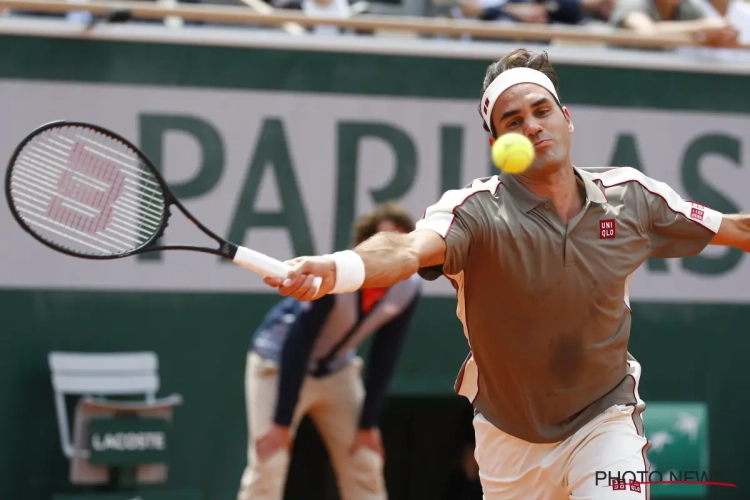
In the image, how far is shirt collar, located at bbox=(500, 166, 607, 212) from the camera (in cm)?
393

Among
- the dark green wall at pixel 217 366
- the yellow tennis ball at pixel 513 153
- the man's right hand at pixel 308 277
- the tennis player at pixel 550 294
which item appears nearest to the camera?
the man's right hand at pixel 308 277

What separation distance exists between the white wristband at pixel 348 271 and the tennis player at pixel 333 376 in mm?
2600

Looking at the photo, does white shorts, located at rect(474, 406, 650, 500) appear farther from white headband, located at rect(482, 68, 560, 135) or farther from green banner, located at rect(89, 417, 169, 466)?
green banner, located at rect(89, 417, 169, 466)

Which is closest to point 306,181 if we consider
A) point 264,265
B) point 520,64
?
point 520,64

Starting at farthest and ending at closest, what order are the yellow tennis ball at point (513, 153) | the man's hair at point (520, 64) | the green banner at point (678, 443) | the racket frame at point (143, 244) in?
the green banner at point (678, 443) → the man's hair at point (520, 64) → the racket frame at point (143, 244) → the yellow tennis ball at point (513, 153)

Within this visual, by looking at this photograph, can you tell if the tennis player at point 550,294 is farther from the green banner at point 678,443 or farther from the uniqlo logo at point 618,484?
the green banner at point 678,443

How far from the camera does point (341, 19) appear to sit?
7117 mm

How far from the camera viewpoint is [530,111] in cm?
392

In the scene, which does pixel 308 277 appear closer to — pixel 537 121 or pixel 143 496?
pixel 537 121

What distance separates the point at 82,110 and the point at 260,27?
1214 millimetres

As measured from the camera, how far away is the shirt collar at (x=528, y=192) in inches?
155

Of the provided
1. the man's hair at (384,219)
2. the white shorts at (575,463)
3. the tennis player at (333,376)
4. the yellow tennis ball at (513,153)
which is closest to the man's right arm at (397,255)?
the yellow tennis ball at (513,153)

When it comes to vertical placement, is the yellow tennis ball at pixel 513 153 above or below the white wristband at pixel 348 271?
above

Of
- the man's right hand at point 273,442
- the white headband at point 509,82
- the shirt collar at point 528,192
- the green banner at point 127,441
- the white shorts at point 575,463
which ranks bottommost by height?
the green banner at point 127,441
